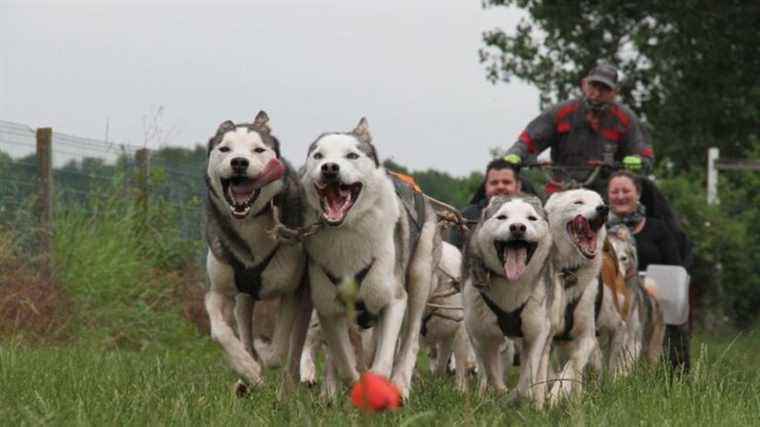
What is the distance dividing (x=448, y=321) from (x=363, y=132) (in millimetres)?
2709

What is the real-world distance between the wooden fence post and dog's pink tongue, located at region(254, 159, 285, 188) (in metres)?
6.04

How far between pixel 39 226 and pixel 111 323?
3.60 ft

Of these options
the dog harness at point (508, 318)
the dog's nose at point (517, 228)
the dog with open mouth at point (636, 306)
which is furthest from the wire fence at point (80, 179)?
the dog's nose at point (517, 228)

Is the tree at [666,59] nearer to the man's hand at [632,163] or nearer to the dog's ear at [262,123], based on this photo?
the man's hand at [632,163]

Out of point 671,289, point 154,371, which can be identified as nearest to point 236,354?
point 154,371

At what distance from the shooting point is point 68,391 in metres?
6.33

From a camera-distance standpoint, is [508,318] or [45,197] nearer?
[508,318]

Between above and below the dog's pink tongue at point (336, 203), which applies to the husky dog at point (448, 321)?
below

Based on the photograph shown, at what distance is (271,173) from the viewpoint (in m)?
6.74

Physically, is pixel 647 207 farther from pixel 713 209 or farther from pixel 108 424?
pixel 713 209

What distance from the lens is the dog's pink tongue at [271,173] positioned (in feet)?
22.0

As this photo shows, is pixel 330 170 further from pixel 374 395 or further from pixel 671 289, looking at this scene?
pixel 671 289

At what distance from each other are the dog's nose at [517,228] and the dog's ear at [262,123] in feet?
4.28

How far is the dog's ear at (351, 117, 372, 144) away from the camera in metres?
7.10
